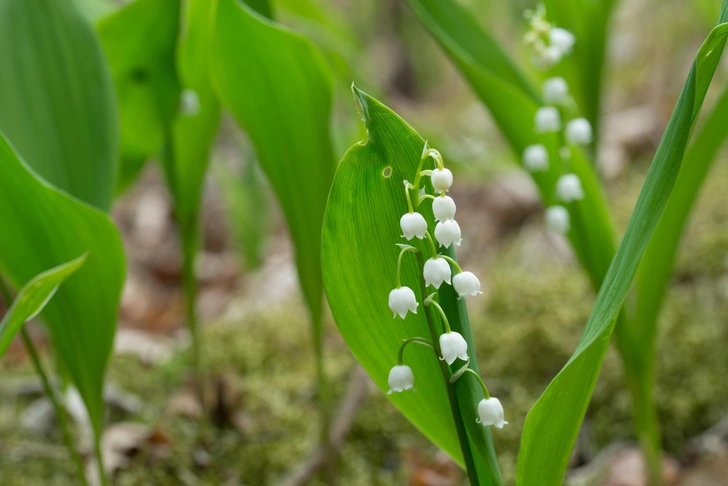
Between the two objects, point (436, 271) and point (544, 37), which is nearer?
point (436, 271)

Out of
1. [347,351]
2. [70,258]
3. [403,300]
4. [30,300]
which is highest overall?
[403,300]

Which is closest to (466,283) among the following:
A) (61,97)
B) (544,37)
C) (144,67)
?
(544,37)

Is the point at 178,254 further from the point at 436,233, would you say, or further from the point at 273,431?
the point at 436,233

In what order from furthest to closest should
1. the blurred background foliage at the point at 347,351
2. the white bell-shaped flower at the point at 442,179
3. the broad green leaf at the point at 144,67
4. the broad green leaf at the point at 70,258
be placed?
the blurred background foliage at the point at 347,351 → the broad green leaf at the point at 144,67 → the broad green leaf at the point at 70,258 → the white bell-shaped flower at the point at 442,179

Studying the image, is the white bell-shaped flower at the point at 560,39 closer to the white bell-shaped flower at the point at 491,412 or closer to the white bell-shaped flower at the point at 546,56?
the white bell-shaped flower at the point at 546,56

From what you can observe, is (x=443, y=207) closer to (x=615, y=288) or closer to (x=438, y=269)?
(x=438, y=269)

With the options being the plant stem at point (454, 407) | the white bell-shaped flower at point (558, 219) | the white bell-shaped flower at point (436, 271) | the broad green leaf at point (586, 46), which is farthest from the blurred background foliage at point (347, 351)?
the white bell-shaped flower at point (436, 271)
